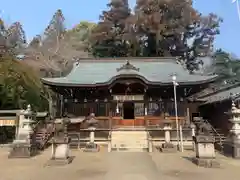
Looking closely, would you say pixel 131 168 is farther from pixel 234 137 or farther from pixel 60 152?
pixel 234 137

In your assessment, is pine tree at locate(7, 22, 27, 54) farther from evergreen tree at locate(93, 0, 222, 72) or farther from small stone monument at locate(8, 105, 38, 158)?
small stone monument at locate(8, 105, 38, 158)

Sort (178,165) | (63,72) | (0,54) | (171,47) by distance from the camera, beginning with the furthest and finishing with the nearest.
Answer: (171,47) < (63,72) < (0,54) < (178,165)

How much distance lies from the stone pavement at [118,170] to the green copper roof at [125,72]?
8.21 m

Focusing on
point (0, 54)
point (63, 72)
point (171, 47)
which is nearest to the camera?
point (0, 54)

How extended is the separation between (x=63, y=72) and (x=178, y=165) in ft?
96.3

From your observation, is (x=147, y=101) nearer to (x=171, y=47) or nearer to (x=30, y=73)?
(x=30, y=73)

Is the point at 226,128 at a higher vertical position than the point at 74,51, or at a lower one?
lower

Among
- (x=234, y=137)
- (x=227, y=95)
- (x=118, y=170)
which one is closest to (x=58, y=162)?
(x=118, y=170)

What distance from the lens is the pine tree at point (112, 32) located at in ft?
138

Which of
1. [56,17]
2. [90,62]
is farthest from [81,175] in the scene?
[56,17]

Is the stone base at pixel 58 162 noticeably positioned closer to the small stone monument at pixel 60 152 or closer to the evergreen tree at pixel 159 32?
the small stone monument at pixel 60 152

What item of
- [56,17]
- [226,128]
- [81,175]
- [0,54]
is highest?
[56,17]

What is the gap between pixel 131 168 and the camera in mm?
9719

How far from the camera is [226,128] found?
1944 centimetres
